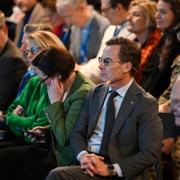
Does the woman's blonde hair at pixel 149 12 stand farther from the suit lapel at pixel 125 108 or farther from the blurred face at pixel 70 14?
the suit lapel at pixel 125 108

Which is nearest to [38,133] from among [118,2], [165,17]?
[165,17]

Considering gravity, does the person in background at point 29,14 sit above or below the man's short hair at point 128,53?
below

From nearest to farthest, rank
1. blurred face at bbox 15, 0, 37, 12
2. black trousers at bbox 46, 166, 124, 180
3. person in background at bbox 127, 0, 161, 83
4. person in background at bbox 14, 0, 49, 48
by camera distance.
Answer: black trousers at bbox 46, 166, 124, 180
person in background at bbox 127, 0, 161, 83
person in background at bbox 14, 0, 49, 48
blurred face at bbox 15, 0, 37, 12

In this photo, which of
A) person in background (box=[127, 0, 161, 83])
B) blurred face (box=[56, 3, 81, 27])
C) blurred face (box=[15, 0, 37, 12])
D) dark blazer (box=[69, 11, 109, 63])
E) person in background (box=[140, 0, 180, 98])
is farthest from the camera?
blurred face (box=[15, 0, 37, 12])

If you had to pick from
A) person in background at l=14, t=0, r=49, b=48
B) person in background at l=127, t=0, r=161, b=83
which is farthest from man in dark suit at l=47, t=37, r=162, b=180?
person in background at l=14, t=0, r=49, b=48

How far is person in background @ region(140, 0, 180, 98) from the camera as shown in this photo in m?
4.27

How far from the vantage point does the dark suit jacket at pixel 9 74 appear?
14.1 feet

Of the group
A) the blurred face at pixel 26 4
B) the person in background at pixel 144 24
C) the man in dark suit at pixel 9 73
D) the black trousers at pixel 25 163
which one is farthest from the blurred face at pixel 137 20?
the blurred face at pixel 26 4

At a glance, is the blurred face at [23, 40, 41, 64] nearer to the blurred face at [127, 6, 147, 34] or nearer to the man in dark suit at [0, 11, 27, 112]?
the man in dark suit at [0, 11, 27, 112]

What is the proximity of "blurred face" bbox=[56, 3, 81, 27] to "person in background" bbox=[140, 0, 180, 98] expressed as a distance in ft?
3.62

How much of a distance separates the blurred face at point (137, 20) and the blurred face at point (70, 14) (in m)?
0.77

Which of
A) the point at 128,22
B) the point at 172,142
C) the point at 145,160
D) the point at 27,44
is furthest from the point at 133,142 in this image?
the point at 128,22

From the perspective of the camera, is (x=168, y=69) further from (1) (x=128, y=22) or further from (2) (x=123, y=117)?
(2) (x=123, y=117)

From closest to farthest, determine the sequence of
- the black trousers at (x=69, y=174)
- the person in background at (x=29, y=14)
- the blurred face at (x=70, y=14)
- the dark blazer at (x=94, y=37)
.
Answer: the black trousers at (x=69, y=174) < the dark blazer at (x=94, y=37) < the blurred face at (x=70, y=14) < the person in background at (x=29, y=14)
